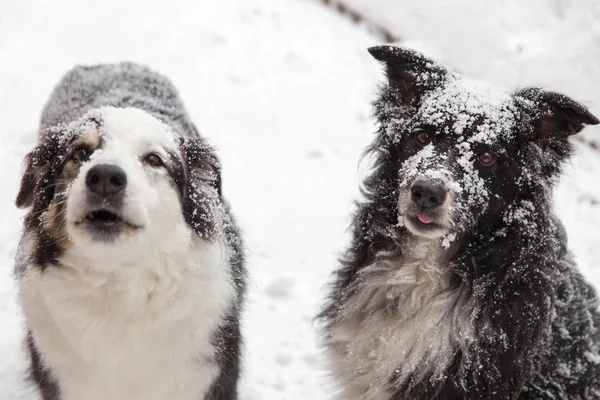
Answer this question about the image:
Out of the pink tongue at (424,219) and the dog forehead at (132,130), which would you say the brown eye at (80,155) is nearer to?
the dog forehead at (132,130)

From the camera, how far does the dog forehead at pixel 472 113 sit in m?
2.93

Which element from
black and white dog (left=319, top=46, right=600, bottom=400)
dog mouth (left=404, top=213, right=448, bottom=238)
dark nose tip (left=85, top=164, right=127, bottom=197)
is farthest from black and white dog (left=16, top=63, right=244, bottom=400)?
dog mouth (left=404, top=213, right=448, bottom=238)

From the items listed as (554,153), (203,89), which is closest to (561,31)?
(203,89)

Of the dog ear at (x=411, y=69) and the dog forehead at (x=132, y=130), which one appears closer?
the dog forehead at (x=132, y=130)

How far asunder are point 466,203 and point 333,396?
1488 millimetres

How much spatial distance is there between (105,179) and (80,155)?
0.35 meters

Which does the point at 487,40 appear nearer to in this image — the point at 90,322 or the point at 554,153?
the point at 554,153

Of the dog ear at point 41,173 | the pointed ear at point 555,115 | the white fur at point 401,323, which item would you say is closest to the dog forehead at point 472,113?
the pointed ear at point 555,115

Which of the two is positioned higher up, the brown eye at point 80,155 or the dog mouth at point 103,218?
the brown eye at point 80,155

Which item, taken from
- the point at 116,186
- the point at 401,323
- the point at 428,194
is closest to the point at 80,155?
the point at 116,186

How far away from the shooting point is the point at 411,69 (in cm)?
314

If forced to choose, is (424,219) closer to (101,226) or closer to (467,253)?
(467,253)

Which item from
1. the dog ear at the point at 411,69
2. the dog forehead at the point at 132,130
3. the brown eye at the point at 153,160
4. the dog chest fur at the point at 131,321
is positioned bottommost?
the dog chest fur at the point at 131,321

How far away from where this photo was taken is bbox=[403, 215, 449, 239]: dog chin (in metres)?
2.91
